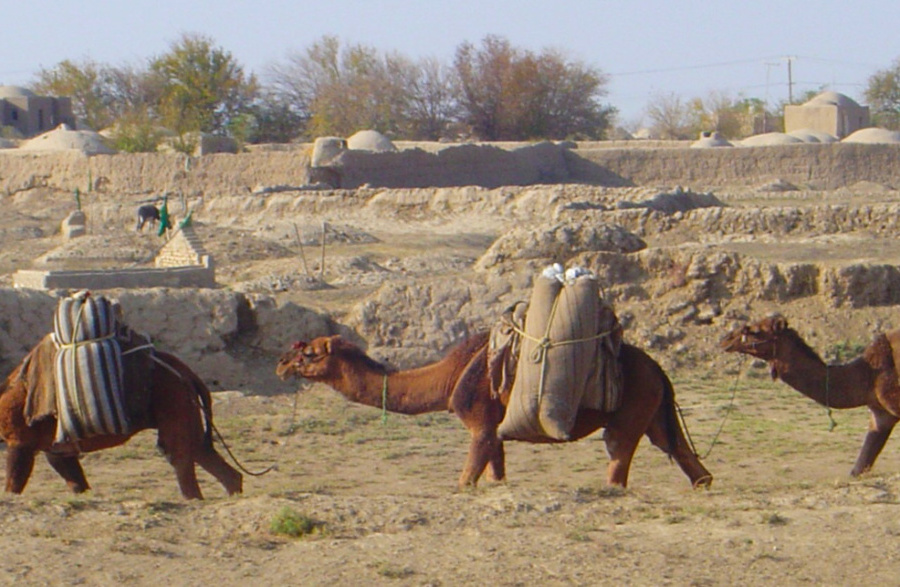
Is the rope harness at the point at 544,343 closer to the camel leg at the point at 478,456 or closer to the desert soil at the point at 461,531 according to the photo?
the camel leg at the point at 478,456

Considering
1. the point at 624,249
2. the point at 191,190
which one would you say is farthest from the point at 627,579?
the point at 191,190

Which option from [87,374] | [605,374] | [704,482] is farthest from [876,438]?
[87,374]

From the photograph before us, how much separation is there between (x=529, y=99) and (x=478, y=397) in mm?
45830

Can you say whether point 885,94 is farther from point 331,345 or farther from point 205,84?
point 331,345

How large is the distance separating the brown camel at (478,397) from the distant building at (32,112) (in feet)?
148

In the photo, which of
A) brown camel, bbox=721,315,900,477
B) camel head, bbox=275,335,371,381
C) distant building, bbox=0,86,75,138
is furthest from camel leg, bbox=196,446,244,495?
distant building, bbox=0,86,75,138

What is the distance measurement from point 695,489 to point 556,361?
0.99 meters

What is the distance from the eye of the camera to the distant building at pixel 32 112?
50.8 m

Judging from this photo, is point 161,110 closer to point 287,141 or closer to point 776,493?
point 287,141

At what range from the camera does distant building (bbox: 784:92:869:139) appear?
49.4 m

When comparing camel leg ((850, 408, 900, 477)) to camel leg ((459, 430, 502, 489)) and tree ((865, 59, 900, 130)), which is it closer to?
camel leg ((459, 430, 502, 489))

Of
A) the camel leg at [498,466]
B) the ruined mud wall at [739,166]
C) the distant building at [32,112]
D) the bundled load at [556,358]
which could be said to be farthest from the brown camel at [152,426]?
the distant building at [32,112]

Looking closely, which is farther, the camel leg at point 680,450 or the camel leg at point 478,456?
the camel leg at point 680,450

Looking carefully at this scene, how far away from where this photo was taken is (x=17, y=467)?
291 inches
